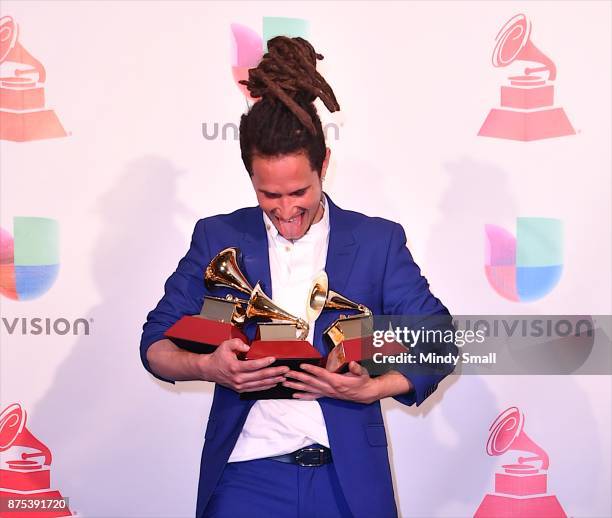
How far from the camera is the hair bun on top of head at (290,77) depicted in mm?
2125

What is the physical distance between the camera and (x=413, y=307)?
2.16m

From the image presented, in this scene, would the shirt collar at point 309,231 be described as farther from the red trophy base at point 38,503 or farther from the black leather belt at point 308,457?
the red trophy base at point 38,503

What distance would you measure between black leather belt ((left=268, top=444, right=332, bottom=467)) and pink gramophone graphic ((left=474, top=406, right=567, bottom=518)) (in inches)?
58.3

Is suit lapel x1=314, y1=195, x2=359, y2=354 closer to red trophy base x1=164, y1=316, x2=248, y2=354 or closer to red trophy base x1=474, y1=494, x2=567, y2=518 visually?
red trophy base x1=164, y1=316, x2=248, y2=354

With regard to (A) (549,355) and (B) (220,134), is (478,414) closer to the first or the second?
(A) (549,355)

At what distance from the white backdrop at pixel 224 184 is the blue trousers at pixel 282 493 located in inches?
53.1

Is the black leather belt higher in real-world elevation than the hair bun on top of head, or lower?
lower

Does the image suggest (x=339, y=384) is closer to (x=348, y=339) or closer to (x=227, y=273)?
(x=348, y=339)

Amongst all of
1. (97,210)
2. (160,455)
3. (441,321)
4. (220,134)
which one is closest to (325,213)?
(441,321)

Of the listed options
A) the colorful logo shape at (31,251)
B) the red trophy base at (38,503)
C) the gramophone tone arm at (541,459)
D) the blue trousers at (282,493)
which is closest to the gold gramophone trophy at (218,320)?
the blue trousers at (282,493)

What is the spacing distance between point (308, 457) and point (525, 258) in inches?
62.2

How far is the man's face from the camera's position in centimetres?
210

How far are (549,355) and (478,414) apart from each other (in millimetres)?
358

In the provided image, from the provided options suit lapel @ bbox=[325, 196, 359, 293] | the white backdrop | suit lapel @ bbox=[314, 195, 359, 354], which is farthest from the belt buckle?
the white backdrop
